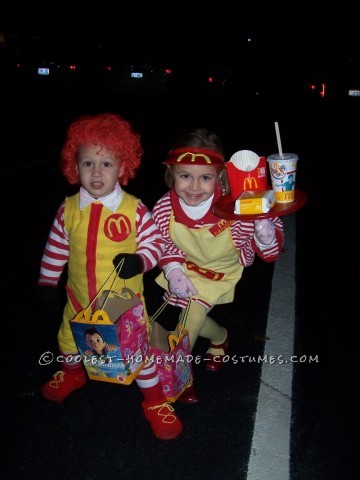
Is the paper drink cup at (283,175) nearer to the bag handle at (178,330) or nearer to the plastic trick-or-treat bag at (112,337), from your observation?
the bag handle at (178,330)

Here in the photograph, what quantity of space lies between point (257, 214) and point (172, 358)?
94cm

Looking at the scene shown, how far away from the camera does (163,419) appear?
126 inches

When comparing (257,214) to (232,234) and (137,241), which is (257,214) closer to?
(232,234)

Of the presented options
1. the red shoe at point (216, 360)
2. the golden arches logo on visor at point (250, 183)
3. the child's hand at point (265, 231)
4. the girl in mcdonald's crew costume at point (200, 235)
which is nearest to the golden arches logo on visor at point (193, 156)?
the girl in mcdonald's crew costume at point (200, 235)

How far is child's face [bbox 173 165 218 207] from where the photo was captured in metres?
3.23

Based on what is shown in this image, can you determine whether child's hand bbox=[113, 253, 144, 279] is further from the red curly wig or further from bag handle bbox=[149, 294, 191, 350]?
the red curly wig

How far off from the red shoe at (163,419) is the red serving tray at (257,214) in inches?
46.7

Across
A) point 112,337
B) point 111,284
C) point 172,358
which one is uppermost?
point 111,284

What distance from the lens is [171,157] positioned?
127 inches

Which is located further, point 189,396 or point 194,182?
point 189,396

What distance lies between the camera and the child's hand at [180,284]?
3.28 metres

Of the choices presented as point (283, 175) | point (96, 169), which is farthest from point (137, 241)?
point (283, 175)

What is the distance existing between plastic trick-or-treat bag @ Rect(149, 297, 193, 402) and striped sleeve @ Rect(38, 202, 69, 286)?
0.64 meters

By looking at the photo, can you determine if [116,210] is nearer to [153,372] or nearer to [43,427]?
[153,372]
